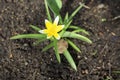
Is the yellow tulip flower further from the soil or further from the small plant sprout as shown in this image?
the soil

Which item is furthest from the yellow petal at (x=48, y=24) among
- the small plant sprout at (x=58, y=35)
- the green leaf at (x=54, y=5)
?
the green leaf at (x=54, y=5)

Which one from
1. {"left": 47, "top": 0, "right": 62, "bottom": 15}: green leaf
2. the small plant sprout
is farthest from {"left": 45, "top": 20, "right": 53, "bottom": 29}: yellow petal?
{"left": 47, "top": 0, "right": 62, "bottom": 15}: green leaf

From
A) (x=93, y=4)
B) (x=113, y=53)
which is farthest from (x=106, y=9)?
(x=113, y=53)

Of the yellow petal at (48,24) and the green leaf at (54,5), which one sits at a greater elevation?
the green leaf at (54,5)

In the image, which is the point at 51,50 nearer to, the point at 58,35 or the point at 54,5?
the point at 58,35

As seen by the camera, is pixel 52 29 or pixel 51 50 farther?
pixel 51 50

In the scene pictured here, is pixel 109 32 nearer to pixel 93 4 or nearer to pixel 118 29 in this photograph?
pixel 118 29

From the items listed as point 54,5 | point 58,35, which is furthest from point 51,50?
point 54,5

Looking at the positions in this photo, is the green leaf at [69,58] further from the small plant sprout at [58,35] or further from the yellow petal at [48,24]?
the yellow petal at [48,24]

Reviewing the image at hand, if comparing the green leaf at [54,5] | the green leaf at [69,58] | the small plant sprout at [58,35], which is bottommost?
the green leaf at [69,58]
